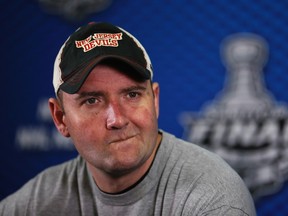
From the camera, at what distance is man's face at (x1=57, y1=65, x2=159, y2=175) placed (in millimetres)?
1071

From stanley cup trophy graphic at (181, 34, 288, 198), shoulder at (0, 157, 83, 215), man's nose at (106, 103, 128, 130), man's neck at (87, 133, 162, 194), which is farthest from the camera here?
stanley cup trophy graphic at (181, 34, 288, 198)

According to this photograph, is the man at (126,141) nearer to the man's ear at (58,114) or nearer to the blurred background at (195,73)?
the man's ear at (58,114)

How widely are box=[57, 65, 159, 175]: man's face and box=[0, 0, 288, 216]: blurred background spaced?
1.02 metres

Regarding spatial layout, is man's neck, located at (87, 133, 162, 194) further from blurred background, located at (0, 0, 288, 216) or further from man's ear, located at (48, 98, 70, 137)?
blurred background, located at (0, 0, 288, 216)

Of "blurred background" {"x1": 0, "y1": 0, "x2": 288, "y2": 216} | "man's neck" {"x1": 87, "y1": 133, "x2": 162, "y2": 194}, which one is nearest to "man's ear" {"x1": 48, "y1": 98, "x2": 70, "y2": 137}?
"man's neck" {"x1": 87, "y1": 133, "x2": 162, "y2": 194}

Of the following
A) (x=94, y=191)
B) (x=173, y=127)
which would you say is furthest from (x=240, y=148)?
(x=94, y=191)

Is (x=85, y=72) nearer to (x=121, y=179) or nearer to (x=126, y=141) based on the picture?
(x=126, y=141)

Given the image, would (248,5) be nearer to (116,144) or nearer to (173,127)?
(173,127)

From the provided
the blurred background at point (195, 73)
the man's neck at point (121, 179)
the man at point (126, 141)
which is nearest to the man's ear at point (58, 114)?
the man at point (126, 141)

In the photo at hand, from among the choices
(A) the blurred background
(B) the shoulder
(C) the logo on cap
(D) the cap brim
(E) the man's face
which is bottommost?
(B) the shoulder

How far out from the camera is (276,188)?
2.06 m

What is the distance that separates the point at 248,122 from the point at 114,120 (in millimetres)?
1136

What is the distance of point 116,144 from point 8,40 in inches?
64.4

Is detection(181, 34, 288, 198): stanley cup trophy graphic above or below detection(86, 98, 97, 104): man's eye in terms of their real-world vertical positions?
above
